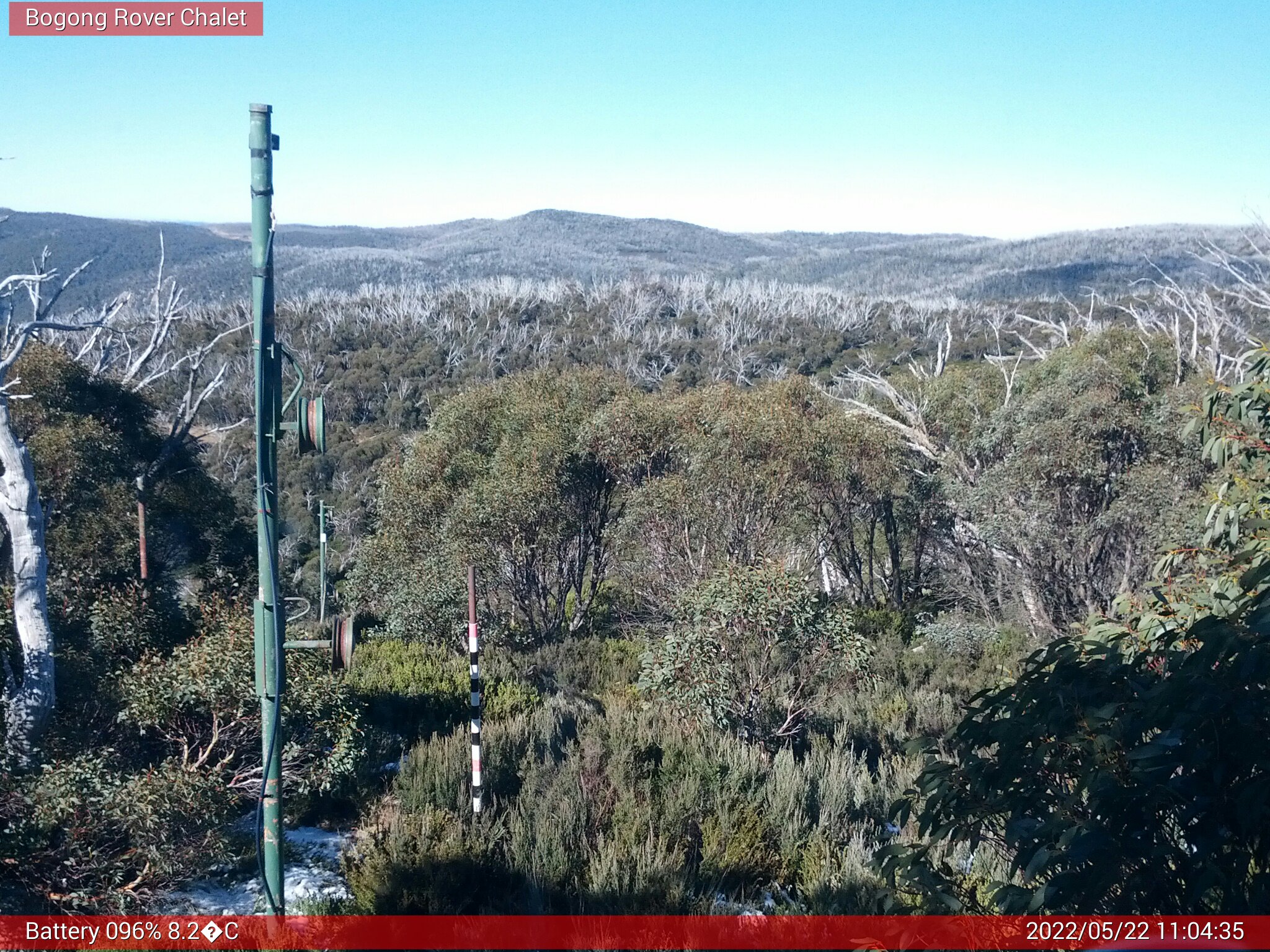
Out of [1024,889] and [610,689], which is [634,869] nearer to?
[1024,889]

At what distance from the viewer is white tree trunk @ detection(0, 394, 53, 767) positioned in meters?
5.51

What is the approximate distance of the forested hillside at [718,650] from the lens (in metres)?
2.61

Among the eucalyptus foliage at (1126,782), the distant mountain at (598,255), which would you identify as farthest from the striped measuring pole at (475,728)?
the distant mountain at (598,255)

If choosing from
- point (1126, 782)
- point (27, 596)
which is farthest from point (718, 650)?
point (1126, 782)

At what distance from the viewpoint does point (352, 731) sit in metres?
6.05

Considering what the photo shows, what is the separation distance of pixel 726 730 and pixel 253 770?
135 inches

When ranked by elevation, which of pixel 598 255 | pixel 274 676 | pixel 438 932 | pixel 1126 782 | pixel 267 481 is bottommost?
pixel 438 932

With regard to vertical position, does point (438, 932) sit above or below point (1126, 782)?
below

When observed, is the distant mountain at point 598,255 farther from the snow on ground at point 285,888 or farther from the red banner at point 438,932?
the red banner at point 438,932

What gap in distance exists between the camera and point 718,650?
307 inches

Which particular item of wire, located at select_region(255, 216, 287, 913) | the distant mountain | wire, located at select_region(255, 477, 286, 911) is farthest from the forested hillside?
the distant mountain

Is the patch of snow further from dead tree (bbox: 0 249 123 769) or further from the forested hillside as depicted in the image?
dead tree (bbox: 0 249 123 769)

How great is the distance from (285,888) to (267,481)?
262 cm

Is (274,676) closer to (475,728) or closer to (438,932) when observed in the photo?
(438,932)
